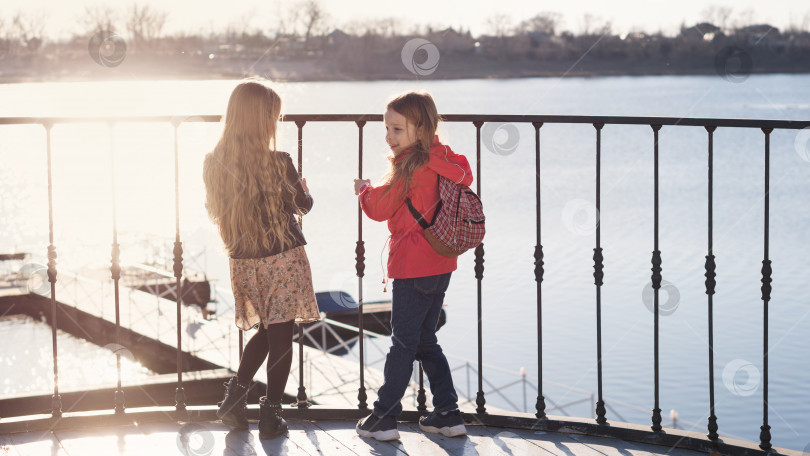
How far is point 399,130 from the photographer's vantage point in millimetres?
2828

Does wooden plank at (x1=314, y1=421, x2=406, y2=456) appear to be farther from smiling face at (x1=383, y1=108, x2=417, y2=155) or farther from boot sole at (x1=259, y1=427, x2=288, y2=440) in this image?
smiling face at (x1=383, y1=108, x2=417, y2=155)

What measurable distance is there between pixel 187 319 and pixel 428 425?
1581 centimetres

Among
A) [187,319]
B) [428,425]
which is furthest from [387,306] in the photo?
[428,425]

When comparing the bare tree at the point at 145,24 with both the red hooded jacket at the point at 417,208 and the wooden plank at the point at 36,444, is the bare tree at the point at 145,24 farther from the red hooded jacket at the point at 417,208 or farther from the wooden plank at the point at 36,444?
the red hooded jacket at the point at 417,208

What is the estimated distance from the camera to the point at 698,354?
25312 millimetres

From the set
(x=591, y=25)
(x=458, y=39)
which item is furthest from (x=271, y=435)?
(x=591, y=25)

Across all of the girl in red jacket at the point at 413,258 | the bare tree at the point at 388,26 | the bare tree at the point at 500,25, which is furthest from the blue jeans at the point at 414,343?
the bare tree at the point at 388,26

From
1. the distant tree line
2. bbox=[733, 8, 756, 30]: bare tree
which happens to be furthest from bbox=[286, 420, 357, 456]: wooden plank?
bbox=[733, 8, 756, 30]: bare tree

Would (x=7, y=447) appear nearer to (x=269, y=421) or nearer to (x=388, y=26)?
(x=269, y=421)

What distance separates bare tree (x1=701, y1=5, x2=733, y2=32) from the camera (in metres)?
66.6

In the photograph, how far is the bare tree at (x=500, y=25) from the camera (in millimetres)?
59906

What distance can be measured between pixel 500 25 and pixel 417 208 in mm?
59770

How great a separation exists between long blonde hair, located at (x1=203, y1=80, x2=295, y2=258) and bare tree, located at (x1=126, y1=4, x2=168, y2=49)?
52.1 meters

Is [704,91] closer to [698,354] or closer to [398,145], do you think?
[698,354]
